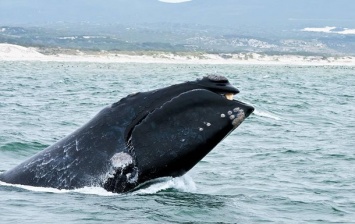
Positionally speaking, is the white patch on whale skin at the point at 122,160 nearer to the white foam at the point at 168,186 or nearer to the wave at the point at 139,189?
the wave at the point at 139,189

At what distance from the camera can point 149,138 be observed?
8.62 meters

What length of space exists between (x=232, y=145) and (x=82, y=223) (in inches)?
317

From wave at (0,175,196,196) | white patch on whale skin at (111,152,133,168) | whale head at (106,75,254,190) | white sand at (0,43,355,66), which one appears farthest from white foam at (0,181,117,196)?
white sand at (0,43,355,66)

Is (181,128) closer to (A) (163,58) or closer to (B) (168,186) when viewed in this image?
(B) (168,186)

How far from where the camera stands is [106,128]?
8797 mm

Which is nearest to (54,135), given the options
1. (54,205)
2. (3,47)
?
(54,205)

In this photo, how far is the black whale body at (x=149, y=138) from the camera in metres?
8.62

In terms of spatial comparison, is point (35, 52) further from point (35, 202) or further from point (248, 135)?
point (35, 202)

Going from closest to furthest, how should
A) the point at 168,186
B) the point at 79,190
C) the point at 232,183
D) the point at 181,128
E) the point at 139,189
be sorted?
the point at 181,128
the point at 79,190
the point at 139,189
the point at 168,186
the point at 232,183

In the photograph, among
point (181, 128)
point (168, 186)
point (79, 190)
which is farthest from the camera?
point (168, 186)

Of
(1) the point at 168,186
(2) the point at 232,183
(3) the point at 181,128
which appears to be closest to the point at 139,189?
(1) the point at 168,186

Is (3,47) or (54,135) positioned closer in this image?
(54,135)

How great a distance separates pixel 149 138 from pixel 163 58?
10374cm

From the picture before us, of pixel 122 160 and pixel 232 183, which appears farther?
pixel 232 183
